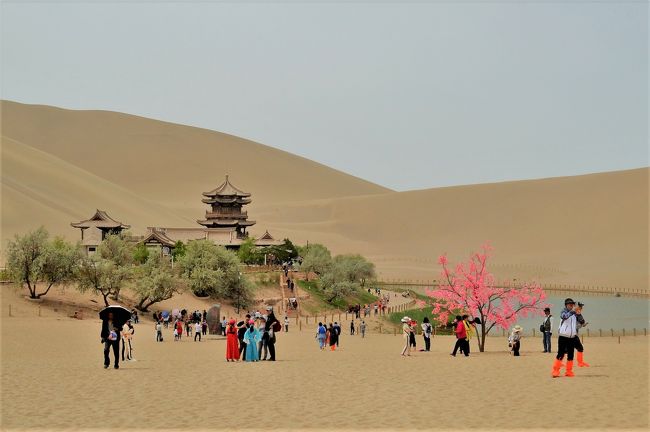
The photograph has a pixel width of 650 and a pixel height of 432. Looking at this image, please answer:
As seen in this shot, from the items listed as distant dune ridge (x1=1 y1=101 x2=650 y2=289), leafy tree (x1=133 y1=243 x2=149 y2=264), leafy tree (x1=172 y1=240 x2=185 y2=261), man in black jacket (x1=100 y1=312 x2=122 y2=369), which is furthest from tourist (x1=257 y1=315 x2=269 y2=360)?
distant dune ridge (x1=1 y1=101 x2=650 y2=289)

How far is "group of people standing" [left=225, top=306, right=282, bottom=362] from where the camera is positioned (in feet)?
91.2

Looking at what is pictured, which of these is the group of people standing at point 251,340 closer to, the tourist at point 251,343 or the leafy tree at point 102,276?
the tourist at point 251,343

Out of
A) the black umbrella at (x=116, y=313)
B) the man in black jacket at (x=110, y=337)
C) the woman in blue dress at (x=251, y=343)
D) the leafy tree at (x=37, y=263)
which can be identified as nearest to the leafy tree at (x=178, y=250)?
the leafy tree at (x=37, y=263)

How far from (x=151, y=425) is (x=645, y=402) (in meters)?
8.66

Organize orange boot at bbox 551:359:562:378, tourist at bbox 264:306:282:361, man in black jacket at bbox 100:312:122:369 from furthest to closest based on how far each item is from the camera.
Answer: tourist at bbox 264:306:282:361, man in black jacket at bbox 100:312:122:369, orange boot at bbox 551:359:562:378

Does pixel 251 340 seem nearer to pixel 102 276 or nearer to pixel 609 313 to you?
pixel 102 276

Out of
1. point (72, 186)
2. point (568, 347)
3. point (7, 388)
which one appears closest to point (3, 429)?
point (7, 388)

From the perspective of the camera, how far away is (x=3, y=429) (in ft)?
49.6

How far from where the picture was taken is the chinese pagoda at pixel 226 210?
111062 millimetres

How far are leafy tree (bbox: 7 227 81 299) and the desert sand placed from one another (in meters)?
24.3

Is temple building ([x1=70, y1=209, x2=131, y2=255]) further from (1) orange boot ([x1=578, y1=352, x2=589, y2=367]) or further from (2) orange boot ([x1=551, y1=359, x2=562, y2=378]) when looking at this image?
(2) orange boot ([x1=551, y1=359, x2=562, y2=378])

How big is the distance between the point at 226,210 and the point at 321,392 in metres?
94.1

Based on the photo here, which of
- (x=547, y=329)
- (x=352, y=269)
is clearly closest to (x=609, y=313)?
(x=352, y=269)

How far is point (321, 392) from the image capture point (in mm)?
19875
